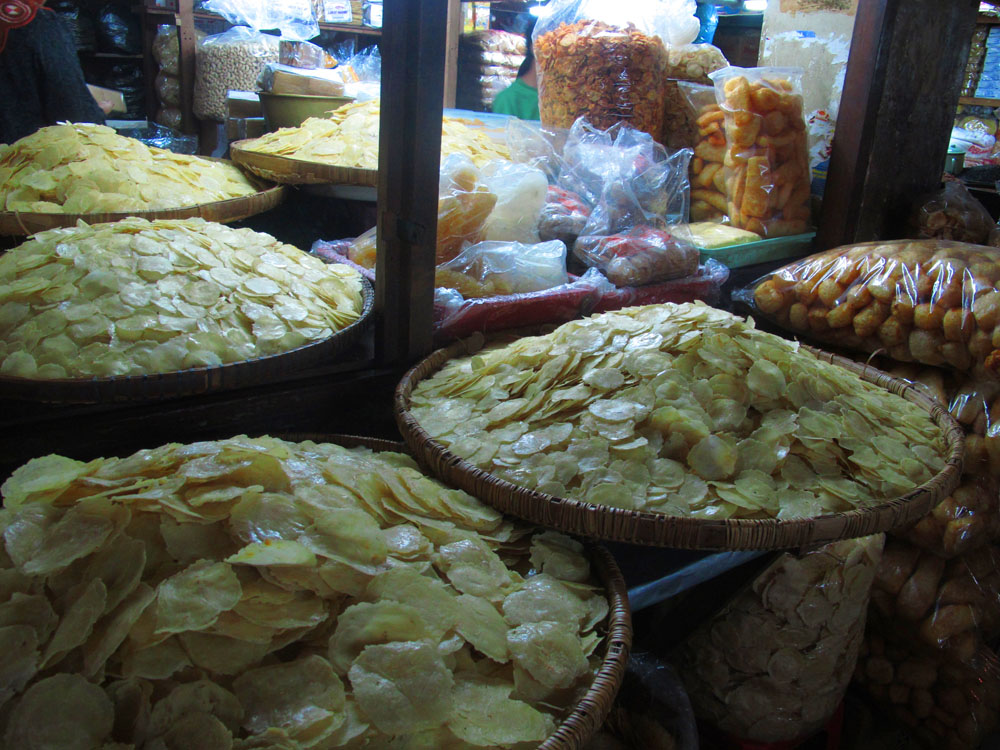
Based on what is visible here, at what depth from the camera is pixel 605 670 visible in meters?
0.62

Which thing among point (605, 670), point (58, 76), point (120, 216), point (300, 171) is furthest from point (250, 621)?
point (58, 76)

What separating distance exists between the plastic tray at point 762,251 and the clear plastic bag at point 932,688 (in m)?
0.88

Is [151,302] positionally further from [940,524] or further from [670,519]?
[940,524]

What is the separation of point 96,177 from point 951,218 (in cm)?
204

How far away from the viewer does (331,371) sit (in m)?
1.05

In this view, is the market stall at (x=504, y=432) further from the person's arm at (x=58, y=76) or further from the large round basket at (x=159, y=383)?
the person's arm at (x=58, y=76)

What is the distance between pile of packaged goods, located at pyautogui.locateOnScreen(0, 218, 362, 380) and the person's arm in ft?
4.42

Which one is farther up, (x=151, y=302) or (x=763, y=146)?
(x=763, y=146)

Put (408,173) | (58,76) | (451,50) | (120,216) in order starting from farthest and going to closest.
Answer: (451,50) → (58,76) → (120,216) → (408,173)

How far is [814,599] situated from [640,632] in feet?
0.89

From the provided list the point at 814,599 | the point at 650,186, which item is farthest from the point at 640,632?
the point at 650,186

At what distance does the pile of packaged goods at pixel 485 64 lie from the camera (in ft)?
13.4

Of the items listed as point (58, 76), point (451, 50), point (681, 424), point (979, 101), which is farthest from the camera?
point (979, 101)

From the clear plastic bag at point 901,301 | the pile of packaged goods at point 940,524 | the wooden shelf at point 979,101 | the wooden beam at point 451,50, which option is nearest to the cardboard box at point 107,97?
the wooden beam at point 451,50
